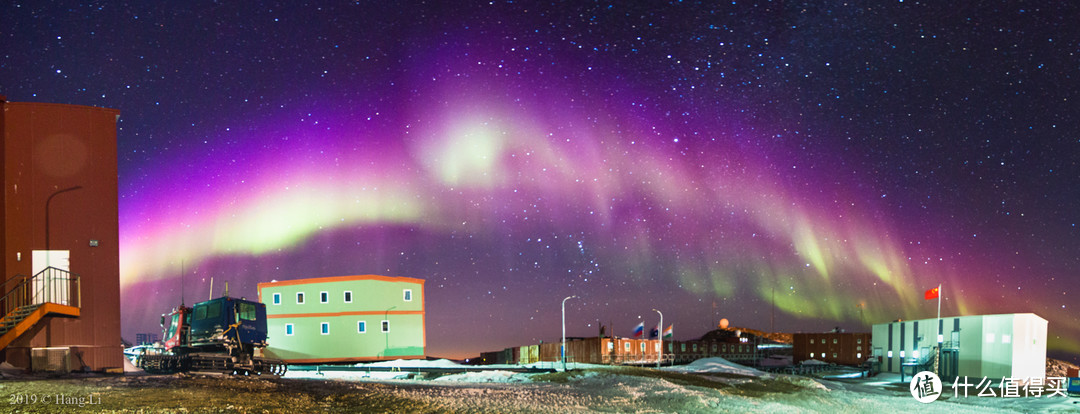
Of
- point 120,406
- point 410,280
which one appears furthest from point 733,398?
point 410,280

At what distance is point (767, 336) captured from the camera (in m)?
169

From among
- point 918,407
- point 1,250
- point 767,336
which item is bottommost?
point 767,336

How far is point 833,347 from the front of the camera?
378ft

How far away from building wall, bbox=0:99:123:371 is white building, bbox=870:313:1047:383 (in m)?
48.5

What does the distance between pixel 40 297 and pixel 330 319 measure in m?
28.7

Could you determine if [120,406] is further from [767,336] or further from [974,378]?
[767,336]

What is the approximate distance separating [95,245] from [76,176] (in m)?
2.36

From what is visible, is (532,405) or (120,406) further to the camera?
(532,405)

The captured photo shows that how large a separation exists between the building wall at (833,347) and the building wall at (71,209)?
102 metres

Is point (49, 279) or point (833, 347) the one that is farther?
point (833, 347)

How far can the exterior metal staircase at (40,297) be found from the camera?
24.2m

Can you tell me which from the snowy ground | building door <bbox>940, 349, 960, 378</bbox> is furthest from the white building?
the snowy ground

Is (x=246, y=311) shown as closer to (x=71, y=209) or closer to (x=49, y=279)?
(x=49, y=279)

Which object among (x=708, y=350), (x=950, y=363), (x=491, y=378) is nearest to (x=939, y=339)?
(x=950, y=363)
